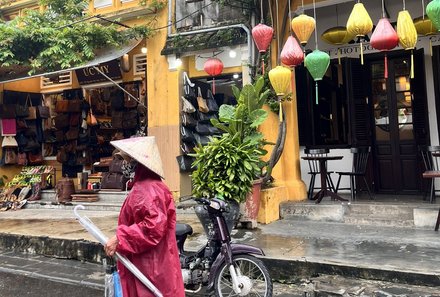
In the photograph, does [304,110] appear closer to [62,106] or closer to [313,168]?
[313,168]

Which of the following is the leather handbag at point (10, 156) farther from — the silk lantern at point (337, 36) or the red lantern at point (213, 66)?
the silk lantern at point (337, 36)

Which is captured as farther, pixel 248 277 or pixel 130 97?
pixel 130 97

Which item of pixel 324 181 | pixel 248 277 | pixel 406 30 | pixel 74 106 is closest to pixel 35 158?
pixel 74 106

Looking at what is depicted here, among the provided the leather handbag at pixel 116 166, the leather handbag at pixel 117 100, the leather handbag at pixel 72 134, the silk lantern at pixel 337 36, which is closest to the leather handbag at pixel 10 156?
the leather handbag at pixel 72 134

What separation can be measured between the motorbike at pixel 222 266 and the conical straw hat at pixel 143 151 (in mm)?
1632

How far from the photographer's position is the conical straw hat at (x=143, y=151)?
2852 millimetres

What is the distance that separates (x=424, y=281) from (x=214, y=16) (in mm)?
7376

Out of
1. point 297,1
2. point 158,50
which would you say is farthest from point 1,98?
point 297,1

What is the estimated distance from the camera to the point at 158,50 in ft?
33.2

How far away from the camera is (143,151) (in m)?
2.90

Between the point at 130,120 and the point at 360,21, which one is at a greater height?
the point at 360,21

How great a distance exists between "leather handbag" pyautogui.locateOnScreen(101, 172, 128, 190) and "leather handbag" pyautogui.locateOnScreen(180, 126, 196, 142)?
241 cm

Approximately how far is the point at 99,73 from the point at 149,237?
34.4ft

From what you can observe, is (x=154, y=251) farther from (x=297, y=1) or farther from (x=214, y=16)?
(x=214, y=16)
